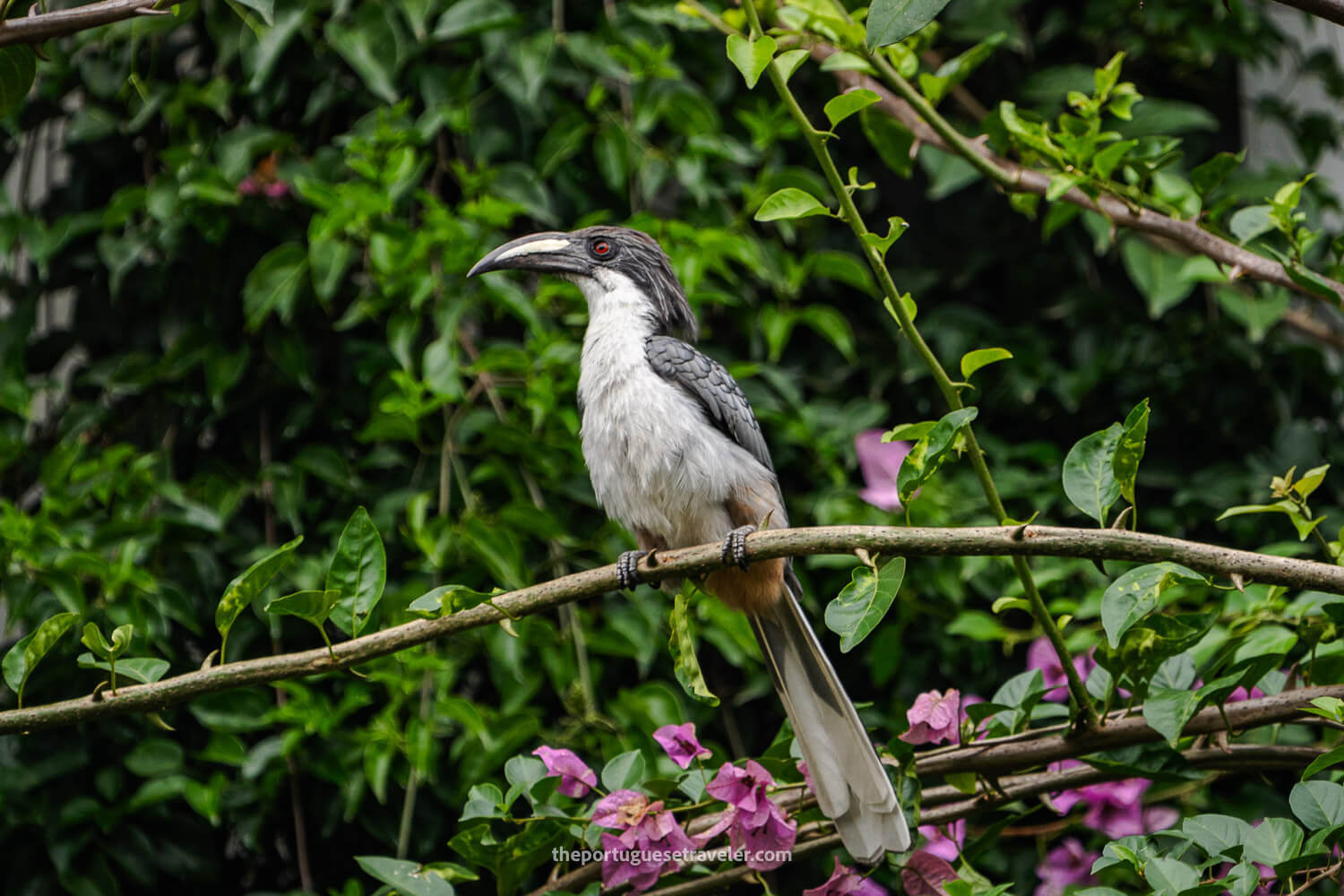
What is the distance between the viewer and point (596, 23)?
318cm

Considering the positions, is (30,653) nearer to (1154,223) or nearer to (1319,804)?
(1319,804)

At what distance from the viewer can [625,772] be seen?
6.21 feet

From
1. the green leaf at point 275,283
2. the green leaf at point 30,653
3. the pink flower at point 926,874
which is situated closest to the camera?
the green leaf at point 30,653

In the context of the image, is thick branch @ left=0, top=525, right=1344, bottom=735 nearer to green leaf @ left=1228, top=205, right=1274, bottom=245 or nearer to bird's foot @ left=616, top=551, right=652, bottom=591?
bird's foot @ left=616, top=551, right=652, bottom=591

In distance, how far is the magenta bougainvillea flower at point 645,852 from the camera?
1.77 m

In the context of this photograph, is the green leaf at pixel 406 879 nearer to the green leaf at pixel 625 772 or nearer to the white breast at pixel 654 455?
the green leaf at pixel 625 772

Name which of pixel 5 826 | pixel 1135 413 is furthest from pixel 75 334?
pixel 1135 413

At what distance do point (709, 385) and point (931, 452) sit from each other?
903 millimetres

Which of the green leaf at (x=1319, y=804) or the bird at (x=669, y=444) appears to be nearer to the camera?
the green leaf at (x=1319, y=804)

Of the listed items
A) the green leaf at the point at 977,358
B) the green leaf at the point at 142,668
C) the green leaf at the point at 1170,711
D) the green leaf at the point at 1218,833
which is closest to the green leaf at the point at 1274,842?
the green leaf at the point at 1218,833

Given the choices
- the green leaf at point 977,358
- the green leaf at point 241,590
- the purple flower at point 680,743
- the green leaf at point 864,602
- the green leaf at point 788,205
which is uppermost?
the green leaf at point 788,205

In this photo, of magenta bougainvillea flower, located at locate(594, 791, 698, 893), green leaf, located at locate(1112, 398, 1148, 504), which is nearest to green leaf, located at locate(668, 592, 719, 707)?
magenta bougainvillea flower, located at locate(594, 791, 698, 893)

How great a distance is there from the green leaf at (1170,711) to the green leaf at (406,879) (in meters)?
1.04

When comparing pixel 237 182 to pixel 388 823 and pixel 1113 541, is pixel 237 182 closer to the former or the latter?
pixel 388 823
